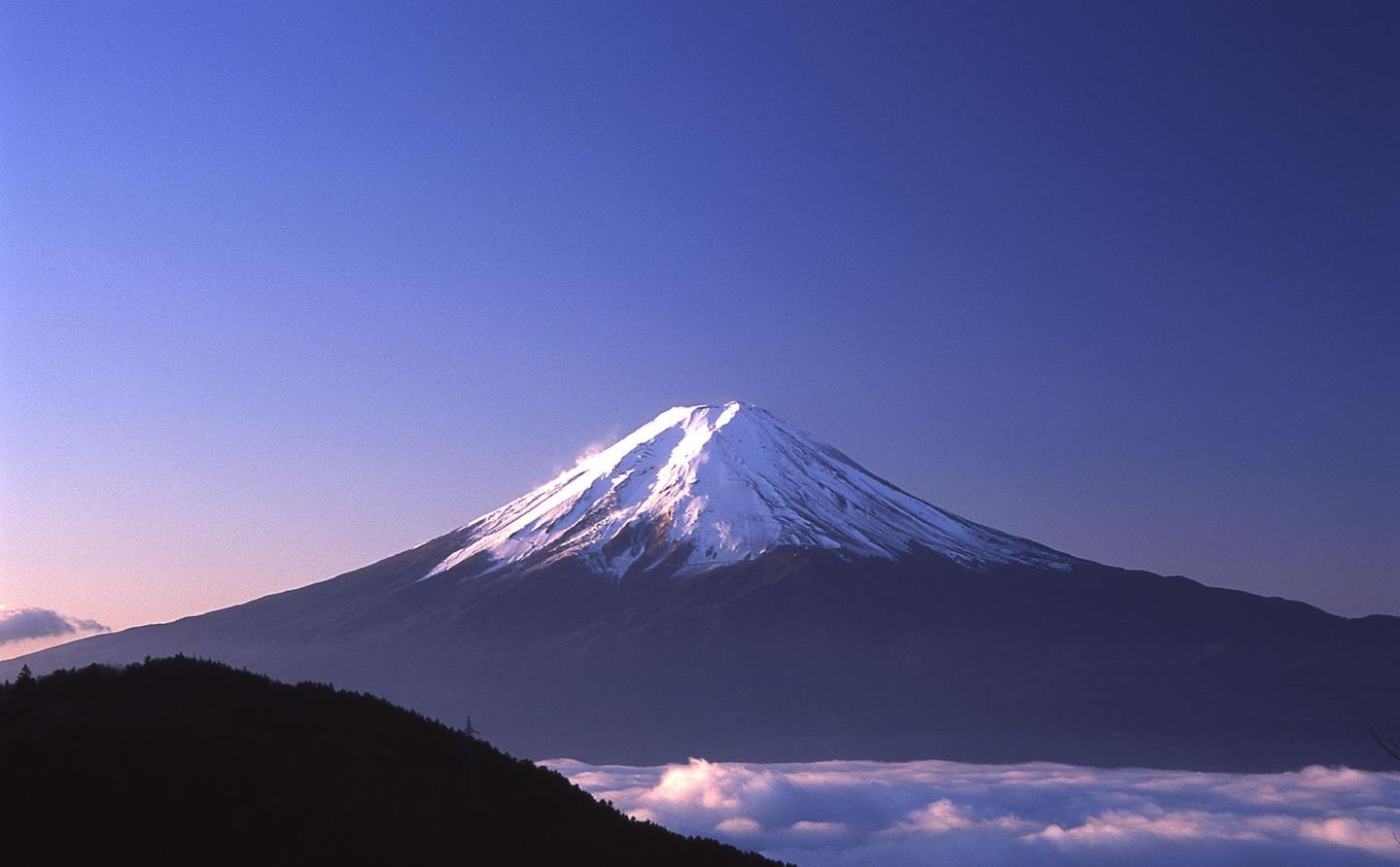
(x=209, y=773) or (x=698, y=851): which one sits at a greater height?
(x=209, y=773)

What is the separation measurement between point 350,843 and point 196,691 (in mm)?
8174

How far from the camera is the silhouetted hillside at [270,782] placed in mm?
29781

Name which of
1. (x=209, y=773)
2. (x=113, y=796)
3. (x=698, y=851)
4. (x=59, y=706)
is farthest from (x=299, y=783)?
(x=698, y=851)

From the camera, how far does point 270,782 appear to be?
3206cm

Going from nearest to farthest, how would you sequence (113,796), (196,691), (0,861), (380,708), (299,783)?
(0,861)
(113,796)
(299,783)
(196,691)
(380,708)

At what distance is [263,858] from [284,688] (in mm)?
9479

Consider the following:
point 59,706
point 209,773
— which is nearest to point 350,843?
point 209,773

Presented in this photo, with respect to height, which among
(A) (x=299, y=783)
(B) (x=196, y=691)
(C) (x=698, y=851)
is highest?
(B) (x=196, y=691)

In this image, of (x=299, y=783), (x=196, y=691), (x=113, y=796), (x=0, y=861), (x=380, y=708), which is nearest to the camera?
(x=0, y=861)

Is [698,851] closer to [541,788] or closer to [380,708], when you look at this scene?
[541,788]

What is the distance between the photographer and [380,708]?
3900 cm

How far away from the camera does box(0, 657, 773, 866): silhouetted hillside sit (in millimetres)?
29781

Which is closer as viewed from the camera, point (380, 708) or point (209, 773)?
point (209, 773)

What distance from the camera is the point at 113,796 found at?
30.2m
